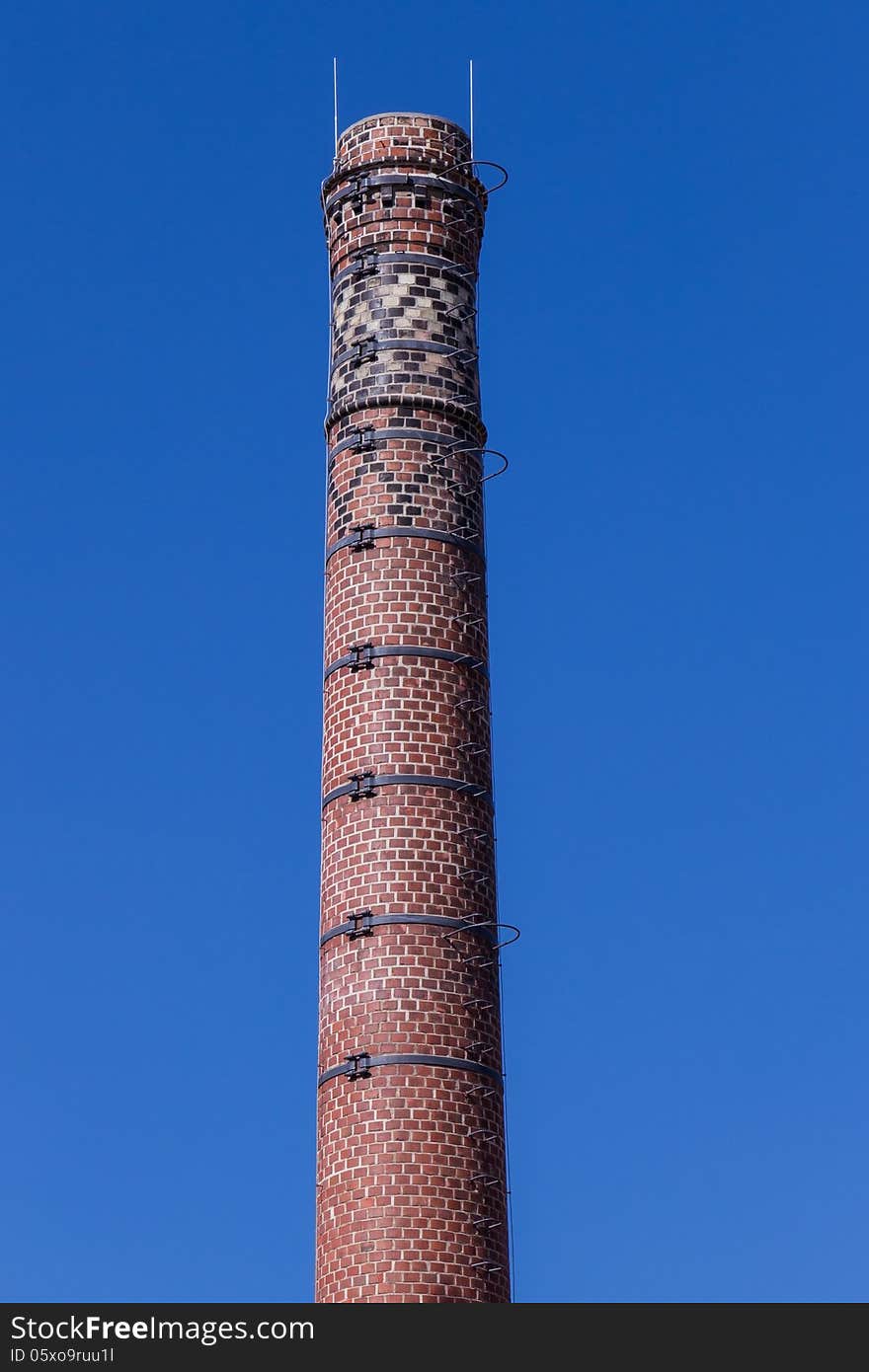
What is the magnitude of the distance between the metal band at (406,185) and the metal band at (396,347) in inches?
86.0

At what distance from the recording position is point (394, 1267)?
2786cm

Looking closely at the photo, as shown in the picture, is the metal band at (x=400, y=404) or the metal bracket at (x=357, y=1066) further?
the metal band at (x=400, y=404)

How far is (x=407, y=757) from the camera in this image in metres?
30.2

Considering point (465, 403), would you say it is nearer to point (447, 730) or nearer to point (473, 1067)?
point (447, 730)

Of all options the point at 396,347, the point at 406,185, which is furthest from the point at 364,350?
the point at 406,185

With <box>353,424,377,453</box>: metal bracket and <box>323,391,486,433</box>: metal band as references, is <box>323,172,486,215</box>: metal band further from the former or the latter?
<box>353,424,377,453</box>: metal bracket

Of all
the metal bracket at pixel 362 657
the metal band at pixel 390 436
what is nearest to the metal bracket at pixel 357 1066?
the metal bracket at pixel 362 657

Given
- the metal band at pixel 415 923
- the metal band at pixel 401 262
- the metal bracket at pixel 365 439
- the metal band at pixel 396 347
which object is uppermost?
Answer: the metal band at pixel 401 262

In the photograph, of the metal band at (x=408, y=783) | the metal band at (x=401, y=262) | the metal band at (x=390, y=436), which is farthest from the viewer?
the metal band at (x=401, y=262)

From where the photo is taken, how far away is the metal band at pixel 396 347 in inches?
1264

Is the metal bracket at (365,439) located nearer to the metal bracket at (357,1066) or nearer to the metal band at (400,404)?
the metal band at (400,404)

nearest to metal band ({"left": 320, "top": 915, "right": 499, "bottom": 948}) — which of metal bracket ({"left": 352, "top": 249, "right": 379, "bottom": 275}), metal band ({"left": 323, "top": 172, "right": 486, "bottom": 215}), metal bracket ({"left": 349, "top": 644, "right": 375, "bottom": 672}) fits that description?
metal bracket ({"left": 349, "top": 644, "right": 375, "bottom": 672})

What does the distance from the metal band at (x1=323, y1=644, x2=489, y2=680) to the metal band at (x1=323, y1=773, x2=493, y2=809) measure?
1.59 meters
